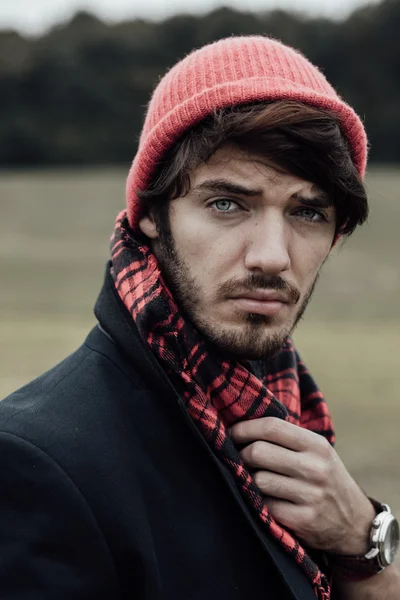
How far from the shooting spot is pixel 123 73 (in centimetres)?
5494

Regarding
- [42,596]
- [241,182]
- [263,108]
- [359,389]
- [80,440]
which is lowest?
[359,389]

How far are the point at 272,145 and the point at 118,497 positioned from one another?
34.0 inches

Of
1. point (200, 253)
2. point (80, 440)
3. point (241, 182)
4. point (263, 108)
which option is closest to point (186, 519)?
point (80, 440)

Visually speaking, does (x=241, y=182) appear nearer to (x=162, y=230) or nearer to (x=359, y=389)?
(x=162, y=230)

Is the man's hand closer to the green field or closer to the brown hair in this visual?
the brown hair

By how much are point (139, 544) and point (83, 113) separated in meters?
54.2

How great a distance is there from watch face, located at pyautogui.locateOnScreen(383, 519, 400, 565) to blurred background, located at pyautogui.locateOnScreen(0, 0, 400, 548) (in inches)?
34.9

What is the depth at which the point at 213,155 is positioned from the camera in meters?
1.87

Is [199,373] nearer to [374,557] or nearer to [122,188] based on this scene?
[374,557]

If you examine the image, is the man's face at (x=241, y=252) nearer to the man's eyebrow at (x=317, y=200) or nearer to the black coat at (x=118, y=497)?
the man's eyebrow at (x=317, y=200)

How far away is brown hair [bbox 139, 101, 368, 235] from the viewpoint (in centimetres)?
182

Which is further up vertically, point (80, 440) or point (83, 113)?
point (83, 113)

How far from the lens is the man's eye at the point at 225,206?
187 cm

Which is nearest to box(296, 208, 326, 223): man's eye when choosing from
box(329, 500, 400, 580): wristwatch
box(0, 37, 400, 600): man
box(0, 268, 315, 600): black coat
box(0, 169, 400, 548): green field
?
box(0, 37, 400, 600): man
